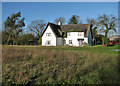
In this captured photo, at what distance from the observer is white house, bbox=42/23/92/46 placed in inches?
825

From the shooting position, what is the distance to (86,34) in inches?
822

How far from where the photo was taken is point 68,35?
21.9 metres

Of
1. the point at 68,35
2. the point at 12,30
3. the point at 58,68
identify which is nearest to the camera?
the point at 58,68

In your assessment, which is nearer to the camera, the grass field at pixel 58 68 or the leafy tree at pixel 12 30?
the grass field at pixel 58 68

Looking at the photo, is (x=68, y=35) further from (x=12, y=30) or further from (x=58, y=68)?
(x=58, y=68)

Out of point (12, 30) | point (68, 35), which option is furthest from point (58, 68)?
point (68, 35)

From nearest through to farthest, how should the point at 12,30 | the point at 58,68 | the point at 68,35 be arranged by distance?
1. the point at 58,68
2. the point at 12,30
3. the point at 68,35

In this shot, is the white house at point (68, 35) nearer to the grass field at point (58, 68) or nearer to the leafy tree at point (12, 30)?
the leafy tree at point (12, 30)

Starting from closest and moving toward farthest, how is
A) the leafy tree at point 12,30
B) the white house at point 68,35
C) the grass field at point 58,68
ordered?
the grass field at point 58,68
the leafy tree at point 12,30
the white house at point 68,35

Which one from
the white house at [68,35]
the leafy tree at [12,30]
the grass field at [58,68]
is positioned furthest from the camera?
the white house at [68,35]

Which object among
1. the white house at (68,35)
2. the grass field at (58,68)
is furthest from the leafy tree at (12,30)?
the grass field at (58,68)

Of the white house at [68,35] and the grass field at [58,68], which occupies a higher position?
the white house at [68,35]

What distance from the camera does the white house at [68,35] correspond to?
68.7ft

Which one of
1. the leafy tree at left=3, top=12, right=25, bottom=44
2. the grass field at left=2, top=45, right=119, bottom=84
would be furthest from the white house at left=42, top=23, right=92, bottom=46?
the grass field at left=2, top=45, right=119, bottom=84
